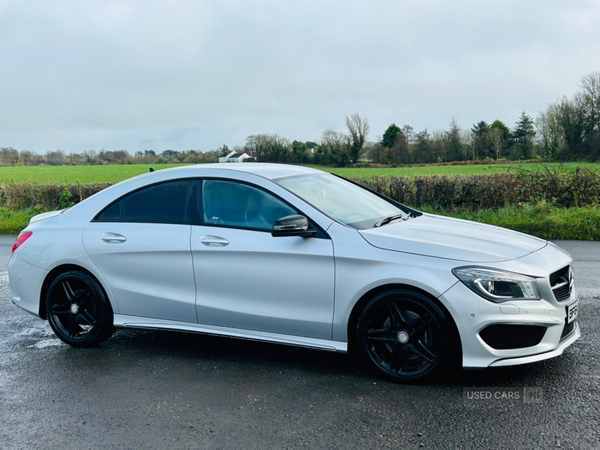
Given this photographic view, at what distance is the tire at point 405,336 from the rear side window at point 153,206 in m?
1.82

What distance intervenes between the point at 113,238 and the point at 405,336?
2654 mm

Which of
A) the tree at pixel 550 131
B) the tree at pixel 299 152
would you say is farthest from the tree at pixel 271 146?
the tree at pixel 550 131

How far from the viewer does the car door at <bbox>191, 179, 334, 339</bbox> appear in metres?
4.08

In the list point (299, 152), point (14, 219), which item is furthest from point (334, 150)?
point (14, 219)

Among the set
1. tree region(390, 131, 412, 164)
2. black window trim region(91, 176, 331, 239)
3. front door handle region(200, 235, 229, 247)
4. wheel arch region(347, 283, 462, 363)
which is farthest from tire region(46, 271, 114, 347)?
tree region(390, 131, 412, 164)

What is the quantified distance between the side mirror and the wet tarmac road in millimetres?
1094

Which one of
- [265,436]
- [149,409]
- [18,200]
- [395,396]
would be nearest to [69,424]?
[149,409]

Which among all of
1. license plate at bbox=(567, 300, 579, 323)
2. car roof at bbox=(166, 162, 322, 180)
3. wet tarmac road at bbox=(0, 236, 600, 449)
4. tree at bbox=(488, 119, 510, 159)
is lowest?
wet tarmac road at bbox=(0, 236, 600, 449)

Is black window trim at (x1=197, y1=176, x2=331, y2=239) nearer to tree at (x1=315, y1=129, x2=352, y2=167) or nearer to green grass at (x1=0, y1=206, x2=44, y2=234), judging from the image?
green grass at (x1=0, y1=206, x2=44, y2=234)

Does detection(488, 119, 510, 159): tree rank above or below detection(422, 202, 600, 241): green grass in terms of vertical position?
above

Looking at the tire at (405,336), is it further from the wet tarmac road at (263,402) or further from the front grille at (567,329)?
the front grille at (567,329)

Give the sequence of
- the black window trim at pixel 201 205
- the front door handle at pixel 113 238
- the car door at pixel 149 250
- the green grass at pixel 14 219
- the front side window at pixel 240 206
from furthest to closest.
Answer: the green grass at pixel 14 219 < the front door handle at pixel 113 238 < the car door at pixel 149 250 < the front side window at pixel 240 206 < the black window trim at pixel 201 205

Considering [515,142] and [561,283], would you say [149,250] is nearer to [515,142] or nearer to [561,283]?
[561,283]

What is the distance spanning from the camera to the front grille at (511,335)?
3648 millimetres
